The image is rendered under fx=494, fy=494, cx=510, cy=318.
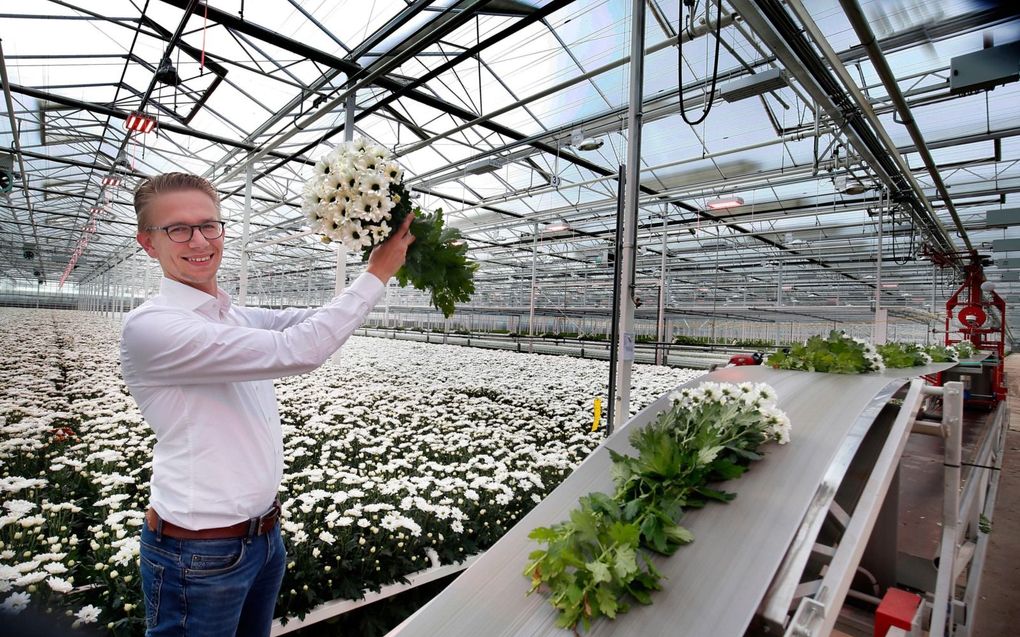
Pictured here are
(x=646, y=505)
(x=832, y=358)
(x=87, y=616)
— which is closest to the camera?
(x=646, y=505)

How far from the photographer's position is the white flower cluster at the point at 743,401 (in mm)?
1894

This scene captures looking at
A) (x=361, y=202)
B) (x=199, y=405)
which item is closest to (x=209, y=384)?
(x=199, y=405)

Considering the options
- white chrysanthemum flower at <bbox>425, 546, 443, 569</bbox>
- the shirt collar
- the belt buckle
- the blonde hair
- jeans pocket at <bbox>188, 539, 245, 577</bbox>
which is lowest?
white chrysanthemum flower at <bbox>425, 546, 443, 569</bbox>

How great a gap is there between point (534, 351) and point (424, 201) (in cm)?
623

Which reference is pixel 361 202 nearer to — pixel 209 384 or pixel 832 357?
pixel 209 384

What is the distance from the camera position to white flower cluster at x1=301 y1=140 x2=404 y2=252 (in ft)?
4.32

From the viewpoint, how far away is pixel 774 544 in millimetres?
1378

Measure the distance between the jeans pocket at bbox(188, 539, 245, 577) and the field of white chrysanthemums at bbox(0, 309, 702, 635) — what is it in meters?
0.54

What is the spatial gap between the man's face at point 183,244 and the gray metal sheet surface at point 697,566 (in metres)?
1.07

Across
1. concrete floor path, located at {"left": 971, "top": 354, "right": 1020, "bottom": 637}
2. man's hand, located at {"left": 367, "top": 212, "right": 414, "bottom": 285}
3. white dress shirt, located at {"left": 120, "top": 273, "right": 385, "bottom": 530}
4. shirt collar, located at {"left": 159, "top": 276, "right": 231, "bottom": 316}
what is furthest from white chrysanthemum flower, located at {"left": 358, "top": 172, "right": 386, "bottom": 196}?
concrete floor path, located at {"left": 971, "top": 354, "right": 1020, "bottom": 637}

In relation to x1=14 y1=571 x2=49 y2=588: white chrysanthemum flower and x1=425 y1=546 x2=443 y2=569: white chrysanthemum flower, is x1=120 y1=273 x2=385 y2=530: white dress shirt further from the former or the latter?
x1=425 y1=546 x2=443 y2=569: white chrysanthemum flower

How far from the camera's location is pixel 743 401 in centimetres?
206

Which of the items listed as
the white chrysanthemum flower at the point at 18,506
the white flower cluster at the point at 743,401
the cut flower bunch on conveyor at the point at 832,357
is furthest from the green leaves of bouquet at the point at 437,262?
the white chrysanthemum flower at the point at 18,506

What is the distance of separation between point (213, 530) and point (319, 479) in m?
2.62
